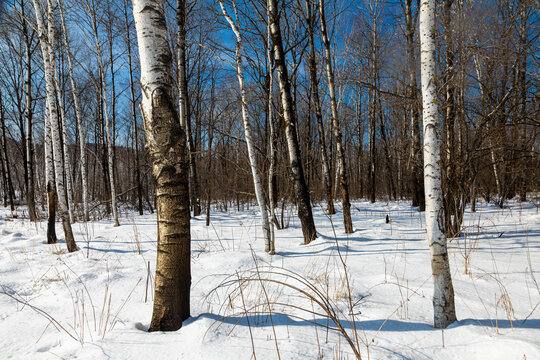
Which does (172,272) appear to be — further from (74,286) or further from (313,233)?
(313,233)

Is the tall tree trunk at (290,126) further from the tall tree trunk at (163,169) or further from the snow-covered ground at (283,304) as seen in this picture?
the tall tree trunk at (163,169)

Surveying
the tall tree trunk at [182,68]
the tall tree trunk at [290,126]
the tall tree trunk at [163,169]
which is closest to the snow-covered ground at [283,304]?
the tall tree trunk at [163,169]

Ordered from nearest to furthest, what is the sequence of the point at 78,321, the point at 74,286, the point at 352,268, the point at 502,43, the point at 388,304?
1. the point at 78,321
2. the point at 388,304
3. the point at 74,286
4. the point at 352,268
5. the point at 502,43

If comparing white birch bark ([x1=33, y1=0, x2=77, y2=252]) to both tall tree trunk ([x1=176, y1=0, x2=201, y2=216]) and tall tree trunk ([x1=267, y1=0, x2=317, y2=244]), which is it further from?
tall tree trunk ([x1=267, y1=0, x2=317, y2=244])

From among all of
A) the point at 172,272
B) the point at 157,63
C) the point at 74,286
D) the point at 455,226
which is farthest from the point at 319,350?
the point at 455,226

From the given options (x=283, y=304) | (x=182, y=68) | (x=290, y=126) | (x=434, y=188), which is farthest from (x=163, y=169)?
(x=182, y=68)

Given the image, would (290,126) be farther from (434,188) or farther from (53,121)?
(53,121)

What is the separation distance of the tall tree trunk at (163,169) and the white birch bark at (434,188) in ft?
5.97

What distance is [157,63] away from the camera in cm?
174

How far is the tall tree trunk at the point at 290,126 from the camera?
14.3ft

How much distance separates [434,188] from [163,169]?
6.41 ft

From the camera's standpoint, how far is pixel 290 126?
4.53 m

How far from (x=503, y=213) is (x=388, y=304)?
7.38 meters

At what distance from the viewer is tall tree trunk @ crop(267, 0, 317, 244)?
14.3 ft
